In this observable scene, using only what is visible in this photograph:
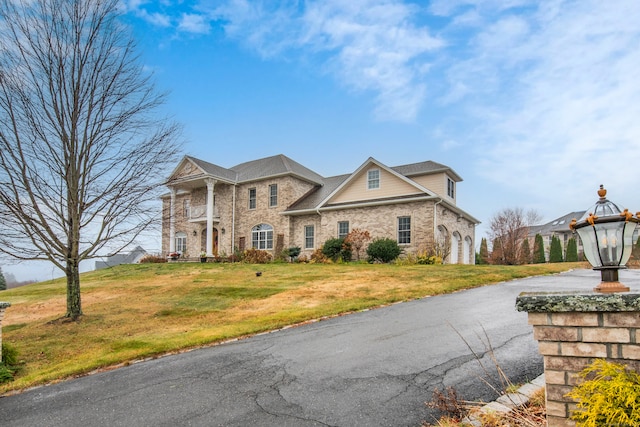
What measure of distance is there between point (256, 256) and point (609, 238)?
23.4 m

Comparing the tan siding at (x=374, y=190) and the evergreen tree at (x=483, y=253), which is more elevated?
the tan siding at (x=374, y=190)

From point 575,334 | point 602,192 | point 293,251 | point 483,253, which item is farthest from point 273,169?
point 575,334

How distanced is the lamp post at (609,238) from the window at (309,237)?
74.9ft

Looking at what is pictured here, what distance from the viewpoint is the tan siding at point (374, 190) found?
22406mm

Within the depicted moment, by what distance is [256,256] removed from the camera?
83.2ft

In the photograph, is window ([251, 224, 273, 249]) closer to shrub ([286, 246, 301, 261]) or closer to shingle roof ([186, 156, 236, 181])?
shrub ([286, 246, 301, 261])

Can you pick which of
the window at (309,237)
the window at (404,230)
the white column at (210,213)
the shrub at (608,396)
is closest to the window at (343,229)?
the window at (309,237)

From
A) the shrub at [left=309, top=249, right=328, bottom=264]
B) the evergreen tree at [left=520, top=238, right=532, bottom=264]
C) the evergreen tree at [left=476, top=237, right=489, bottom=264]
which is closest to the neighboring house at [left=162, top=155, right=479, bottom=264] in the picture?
the shrub at [left=309, top=249, right=328, bottom=264]

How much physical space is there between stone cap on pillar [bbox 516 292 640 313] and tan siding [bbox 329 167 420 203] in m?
19.8

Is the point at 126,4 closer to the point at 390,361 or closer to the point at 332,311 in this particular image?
the point at 332,311

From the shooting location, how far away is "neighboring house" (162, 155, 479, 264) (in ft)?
72.1

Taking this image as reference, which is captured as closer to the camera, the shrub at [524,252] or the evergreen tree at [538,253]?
the shrub at [524,252]

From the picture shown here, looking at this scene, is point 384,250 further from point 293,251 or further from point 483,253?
point 483,253

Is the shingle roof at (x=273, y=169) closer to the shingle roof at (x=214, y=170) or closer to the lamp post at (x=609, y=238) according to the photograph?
the shingle roof at (x=214, y=170)
